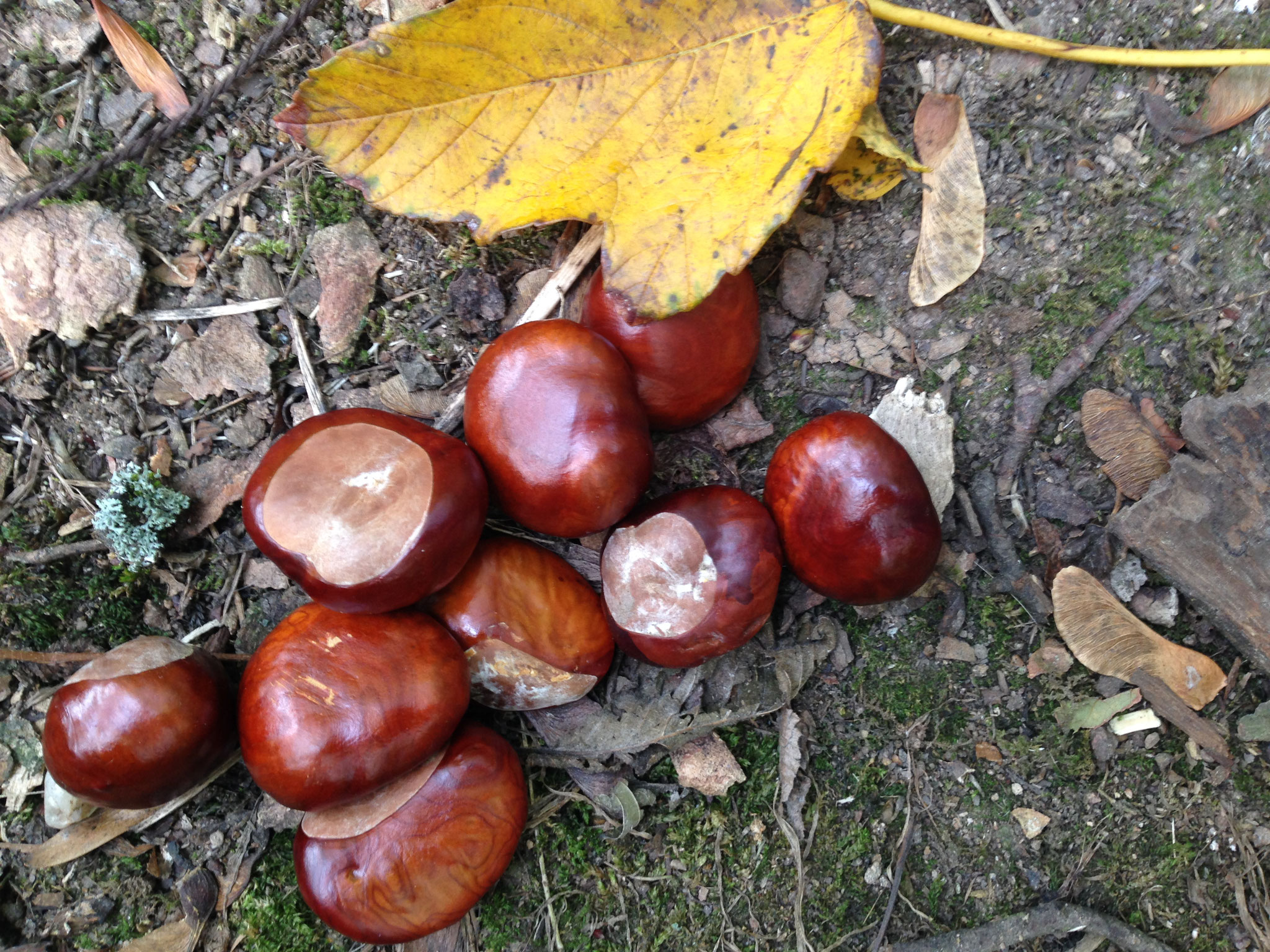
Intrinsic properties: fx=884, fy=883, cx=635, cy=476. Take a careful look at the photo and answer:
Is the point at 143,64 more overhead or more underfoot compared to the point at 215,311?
more overhead

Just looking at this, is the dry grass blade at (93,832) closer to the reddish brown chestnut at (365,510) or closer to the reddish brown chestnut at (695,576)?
the reddish brown chestnut at (365,510)

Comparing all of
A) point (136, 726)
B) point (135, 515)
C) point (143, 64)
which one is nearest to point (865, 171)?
point (143, 64)

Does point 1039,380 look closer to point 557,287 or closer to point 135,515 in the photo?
point 557,287

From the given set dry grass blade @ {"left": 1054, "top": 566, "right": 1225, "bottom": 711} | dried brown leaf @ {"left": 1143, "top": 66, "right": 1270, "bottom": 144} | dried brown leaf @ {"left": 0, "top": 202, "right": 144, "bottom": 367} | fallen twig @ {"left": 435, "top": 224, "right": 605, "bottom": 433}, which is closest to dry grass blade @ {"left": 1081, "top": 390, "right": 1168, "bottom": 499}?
dry grass blade @ {"left": 1054, "top": 566, "right": 1225, "bottom": 711}

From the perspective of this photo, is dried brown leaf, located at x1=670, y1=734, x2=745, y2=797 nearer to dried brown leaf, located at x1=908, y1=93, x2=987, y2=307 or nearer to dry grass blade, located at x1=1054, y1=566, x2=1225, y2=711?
dry grass blade, located at x1=1054, y1=566, x2=1225, y2=711

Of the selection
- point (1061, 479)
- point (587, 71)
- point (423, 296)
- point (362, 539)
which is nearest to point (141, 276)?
point (423, 296)

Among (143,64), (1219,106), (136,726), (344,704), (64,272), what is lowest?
(136,726)

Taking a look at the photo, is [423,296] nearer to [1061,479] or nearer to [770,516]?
[770,516]
